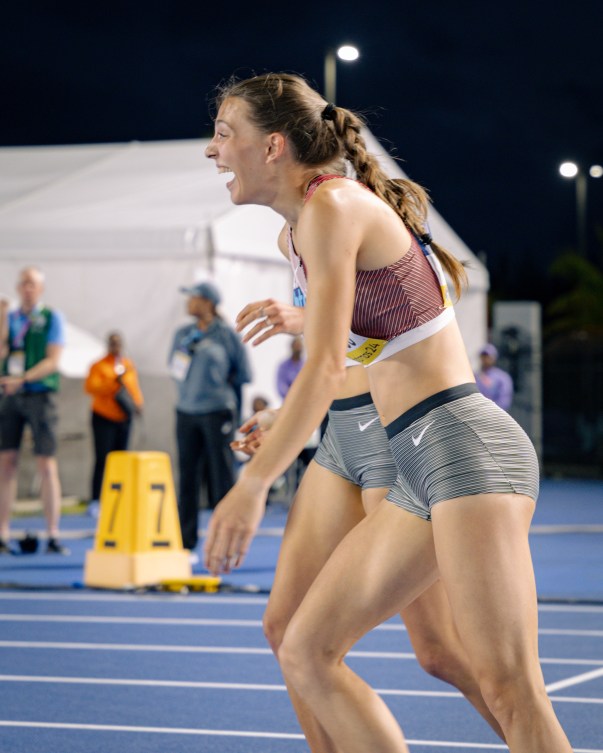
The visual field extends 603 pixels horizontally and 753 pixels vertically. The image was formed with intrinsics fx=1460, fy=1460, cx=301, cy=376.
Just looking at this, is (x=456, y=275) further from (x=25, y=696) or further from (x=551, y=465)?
(x=551, y=465)

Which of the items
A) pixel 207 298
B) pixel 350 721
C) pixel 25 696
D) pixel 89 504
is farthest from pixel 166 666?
pixel 89 504

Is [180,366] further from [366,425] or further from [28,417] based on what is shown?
[366,425]

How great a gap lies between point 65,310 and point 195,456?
6245mm

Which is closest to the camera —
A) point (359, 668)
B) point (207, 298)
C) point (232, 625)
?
point (359, 668)

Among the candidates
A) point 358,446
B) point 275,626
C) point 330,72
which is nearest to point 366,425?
point 358,446

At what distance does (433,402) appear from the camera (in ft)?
11.4

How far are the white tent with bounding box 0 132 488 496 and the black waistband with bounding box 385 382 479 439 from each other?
11956 millimetres

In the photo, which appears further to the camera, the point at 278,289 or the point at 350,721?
the point at 278,289

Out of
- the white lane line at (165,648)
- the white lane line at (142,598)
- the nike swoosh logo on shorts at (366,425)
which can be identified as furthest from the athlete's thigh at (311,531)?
the white lane line at (142,598)

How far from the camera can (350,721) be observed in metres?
3.54

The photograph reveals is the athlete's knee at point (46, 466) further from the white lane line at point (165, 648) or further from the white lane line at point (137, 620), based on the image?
the white lane line at point (165, 648)

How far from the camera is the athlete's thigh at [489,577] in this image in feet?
10.7

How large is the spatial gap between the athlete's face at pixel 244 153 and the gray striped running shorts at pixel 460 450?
26.7 inches

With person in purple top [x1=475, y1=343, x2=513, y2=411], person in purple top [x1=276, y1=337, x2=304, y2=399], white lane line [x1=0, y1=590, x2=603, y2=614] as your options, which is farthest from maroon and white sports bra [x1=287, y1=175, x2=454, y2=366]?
person in purple top [x1=475, y1=343, x2=513, y2=411]
